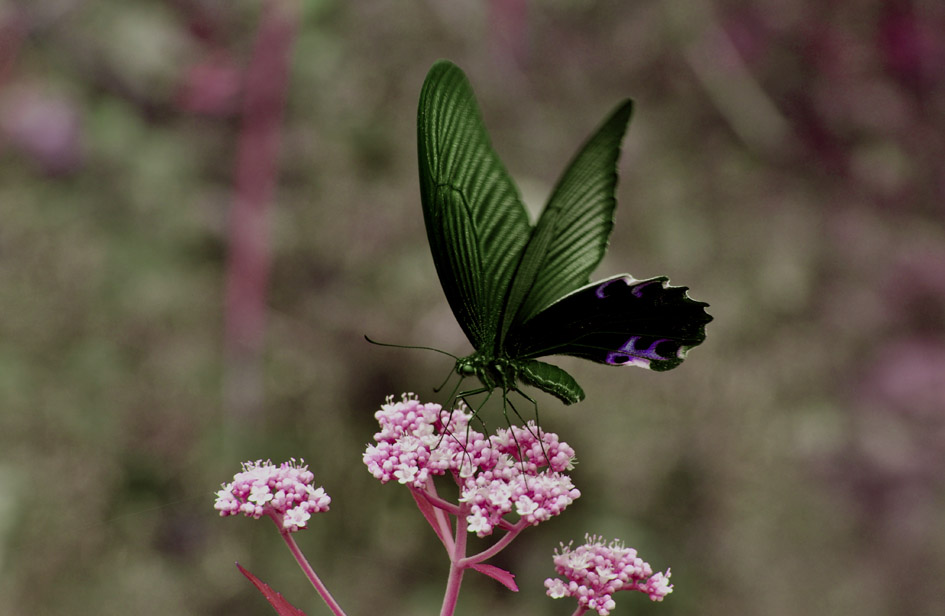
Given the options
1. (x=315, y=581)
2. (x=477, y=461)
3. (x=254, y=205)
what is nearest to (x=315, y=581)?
(x=315, y=581)

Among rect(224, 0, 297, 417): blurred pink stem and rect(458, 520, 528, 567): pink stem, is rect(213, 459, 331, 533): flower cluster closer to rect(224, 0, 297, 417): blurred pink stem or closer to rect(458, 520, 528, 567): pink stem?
rect(458, 520, 528, 567): pink stem

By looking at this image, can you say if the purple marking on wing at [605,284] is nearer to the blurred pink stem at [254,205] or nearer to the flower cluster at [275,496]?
the flower cluster at [275,496]

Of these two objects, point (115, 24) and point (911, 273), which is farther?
point (911, 273)

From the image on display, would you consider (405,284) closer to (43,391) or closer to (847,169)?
(43,391)

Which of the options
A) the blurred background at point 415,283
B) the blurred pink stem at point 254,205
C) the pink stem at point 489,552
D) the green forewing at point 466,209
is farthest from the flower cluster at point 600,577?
the blurred pink stem at point 254,205

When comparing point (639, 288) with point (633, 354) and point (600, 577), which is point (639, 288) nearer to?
point (633, 354)

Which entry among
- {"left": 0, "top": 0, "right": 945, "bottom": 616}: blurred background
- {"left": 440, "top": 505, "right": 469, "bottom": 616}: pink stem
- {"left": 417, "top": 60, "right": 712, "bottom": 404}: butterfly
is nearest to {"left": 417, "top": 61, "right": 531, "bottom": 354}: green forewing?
{"left": 417, "top": 60, "right": 712, "bottom": 404}: butterfly

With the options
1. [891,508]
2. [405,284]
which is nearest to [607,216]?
[405,284]

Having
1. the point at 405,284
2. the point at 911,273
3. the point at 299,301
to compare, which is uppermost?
the point at 911,273

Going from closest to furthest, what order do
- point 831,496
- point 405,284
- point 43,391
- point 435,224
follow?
point 435,224 < point 43,391 < point 405,284 < point 831,496
